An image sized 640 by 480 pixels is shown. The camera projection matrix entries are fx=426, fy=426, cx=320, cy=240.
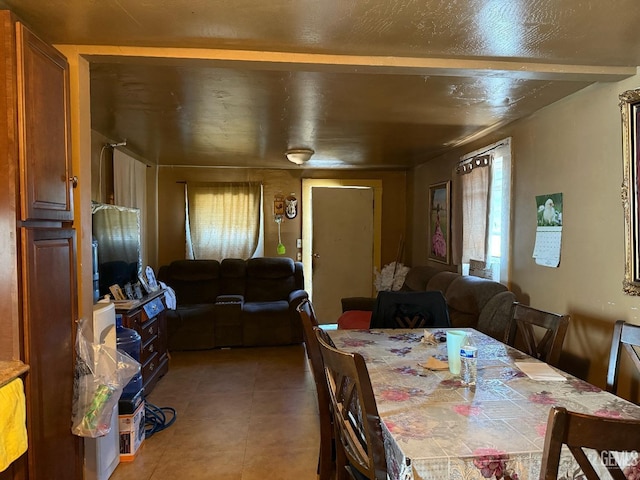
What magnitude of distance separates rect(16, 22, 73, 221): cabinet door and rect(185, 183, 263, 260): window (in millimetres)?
3773

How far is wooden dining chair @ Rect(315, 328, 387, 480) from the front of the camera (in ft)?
3.99

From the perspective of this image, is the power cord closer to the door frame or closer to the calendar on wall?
the calendar on wall

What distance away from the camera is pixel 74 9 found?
152 cm

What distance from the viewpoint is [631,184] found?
6.89 ft

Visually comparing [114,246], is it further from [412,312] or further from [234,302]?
[412,312]

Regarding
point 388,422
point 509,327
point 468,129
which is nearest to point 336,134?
point 468,129

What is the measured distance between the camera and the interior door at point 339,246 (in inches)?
228

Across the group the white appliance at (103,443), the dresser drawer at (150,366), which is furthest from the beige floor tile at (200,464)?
the dresser drawer at (150,366)

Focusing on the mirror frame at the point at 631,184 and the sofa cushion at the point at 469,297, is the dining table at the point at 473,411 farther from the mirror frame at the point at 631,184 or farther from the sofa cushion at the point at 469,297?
the sofa cushion at the point at 469,297

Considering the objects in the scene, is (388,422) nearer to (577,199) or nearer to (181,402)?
(577,199)

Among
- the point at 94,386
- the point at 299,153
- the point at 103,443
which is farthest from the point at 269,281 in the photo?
the point at 94,386

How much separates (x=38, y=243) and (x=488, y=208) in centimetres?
323

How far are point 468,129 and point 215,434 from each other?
304 centimetres

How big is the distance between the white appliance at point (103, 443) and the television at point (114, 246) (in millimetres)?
695
